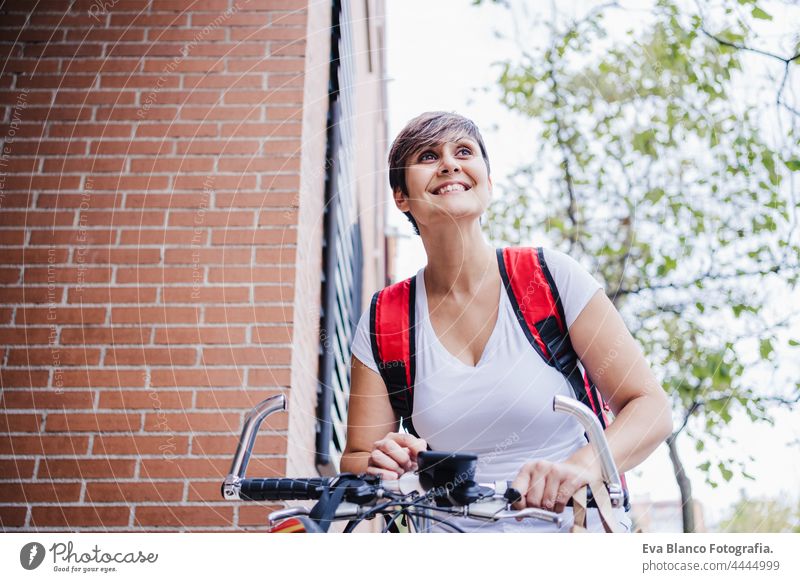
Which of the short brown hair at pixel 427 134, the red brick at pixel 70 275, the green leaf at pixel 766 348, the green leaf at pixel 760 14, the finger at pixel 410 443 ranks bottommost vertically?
the green leaf at pixel 766 348

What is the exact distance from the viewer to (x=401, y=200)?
1687 mm

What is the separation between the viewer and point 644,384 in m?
1.26

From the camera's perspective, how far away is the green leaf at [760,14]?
2646mm

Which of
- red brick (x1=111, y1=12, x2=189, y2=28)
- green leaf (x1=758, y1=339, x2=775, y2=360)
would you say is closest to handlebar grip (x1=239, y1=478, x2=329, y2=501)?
red brick (x1=111, y1=12, x2=189, y2=28)

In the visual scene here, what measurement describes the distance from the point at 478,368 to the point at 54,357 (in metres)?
1.32

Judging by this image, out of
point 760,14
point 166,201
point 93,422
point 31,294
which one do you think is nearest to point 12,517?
point 93,422

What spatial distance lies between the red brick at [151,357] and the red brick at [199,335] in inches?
1.1

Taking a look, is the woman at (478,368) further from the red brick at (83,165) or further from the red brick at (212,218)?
the red brick at (83,165)

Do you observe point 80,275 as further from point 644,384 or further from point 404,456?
point 644,384

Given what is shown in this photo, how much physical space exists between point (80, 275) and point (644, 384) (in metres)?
1.63

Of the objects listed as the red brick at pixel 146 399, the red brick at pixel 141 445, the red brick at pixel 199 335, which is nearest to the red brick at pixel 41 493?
the red brick at pixel 141 445

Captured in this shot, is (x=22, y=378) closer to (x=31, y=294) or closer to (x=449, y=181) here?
(x=31, y=294)

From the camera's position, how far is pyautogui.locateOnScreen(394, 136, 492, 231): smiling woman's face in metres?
1.57

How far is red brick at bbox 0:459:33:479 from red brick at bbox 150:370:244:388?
40cm
